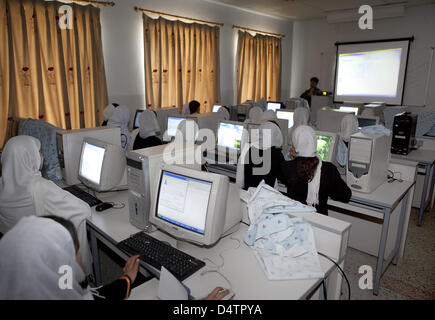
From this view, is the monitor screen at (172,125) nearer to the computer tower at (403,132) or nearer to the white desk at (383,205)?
the white desk at (383,205)

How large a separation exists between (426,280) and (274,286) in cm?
194

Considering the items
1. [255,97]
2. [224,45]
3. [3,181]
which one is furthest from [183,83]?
[3,181]

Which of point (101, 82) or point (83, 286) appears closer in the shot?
point (83, 286)

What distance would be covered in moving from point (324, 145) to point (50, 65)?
3.85 m

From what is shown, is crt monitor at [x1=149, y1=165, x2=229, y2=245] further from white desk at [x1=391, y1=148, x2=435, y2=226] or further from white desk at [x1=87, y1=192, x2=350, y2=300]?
white desk at [x1=391, y1=148, x2=435, y2=226]

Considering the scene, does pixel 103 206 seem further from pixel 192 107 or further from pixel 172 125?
pixel 192 107

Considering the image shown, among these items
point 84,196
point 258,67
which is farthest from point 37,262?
point 258,67

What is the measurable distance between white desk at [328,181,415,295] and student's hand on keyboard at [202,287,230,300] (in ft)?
4.67

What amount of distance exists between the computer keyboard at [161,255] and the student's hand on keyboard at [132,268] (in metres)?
0.03

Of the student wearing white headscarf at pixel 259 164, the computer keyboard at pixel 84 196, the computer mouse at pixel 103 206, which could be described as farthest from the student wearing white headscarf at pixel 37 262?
the student wearing white headscarf at pixel 259 164

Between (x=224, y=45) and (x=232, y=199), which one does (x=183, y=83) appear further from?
(x=232, y=199)

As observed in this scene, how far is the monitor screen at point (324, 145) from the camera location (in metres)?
2.75

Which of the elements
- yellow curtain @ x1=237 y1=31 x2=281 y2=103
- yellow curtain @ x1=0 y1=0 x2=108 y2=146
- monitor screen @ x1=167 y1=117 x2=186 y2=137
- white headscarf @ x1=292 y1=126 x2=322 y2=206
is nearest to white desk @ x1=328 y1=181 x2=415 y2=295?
white headscarf @ x1=292 y1=126 x2=322 y2=206

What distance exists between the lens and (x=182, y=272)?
52.2 inches
